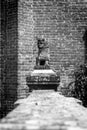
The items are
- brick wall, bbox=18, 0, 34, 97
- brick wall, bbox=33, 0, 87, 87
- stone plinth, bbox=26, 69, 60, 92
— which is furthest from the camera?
brick wall, bbox=33, 0, 87, 87

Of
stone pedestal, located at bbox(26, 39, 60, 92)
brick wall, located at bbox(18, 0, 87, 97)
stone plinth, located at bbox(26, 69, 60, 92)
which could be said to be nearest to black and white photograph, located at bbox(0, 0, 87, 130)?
brick wall, located at bbox(18, 0, 87, 97)

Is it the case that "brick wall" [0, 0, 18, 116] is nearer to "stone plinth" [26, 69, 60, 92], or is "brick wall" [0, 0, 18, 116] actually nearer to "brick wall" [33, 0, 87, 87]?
"brick wall" [33, 0, 87, 87]

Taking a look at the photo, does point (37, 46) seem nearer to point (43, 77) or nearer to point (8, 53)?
point (8, 53)

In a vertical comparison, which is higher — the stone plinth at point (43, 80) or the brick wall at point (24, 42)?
the brick wall at point (24, 42)

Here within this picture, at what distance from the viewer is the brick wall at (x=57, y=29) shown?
32.3ft

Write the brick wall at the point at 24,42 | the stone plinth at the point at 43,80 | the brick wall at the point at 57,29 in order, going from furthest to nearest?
the brick wall at the point at 57,29 < the brick wall at the point at 24,42 < the stone plinth at the point at 43,80

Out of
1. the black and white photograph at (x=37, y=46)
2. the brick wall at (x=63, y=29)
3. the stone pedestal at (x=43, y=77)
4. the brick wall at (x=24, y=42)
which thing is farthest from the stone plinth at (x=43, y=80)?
the brick wall at (x=63, y=29)

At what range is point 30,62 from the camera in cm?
977

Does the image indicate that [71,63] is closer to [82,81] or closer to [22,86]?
[82,81]

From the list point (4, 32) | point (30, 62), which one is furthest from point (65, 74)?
point (4, 32)

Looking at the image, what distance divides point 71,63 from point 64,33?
3.49ft

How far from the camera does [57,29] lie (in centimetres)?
1004

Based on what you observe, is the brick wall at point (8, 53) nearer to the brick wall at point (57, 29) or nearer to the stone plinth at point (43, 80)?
the brick wall at point (57, 29)

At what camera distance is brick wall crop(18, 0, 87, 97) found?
9.85 metres
